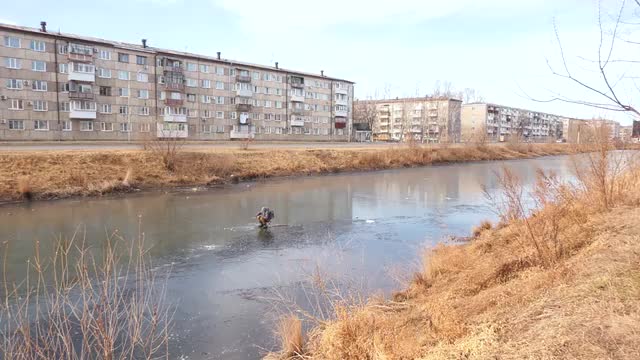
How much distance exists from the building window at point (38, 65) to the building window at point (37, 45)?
1.34 meters

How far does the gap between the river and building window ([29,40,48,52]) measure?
3310 cm

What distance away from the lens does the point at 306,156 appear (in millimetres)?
42344

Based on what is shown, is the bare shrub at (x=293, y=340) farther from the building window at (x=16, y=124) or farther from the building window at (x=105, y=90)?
the building window at (x=105, y=90)

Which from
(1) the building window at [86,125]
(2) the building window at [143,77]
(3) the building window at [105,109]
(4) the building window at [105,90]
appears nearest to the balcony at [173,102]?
(2) the building window at [143,77]

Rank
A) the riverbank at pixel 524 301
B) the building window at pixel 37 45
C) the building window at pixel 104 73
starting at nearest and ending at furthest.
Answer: the riverbank at pixel 524 301 < the building window at pixel 37 45 < the building window at pixel 104 73

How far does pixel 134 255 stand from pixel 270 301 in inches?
233

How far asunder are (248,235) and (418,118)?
103 metres

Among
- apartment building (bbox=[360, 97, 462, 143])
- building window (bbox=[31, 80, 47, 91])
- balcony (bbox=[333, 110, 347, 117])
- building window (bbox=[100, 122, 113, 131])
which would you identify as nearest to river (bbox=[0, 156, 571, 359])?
building window (bbox=[100, 122, 113, 131])

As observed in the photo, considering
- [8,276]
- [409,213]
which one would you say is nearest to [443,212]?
[409,213]

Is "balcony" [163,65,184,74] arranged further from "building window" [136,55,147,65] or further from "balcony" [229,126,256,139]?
"balcony" [229,126,256,139]

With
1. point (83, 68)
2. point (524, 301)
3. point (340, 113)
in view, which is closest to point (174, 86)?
point (83, 68)

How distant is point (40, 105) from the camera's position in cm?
4916

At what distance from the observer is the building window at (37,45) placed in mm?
48594

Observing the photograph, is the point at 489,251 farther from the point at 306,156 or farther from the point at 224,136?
the point at 224,136
